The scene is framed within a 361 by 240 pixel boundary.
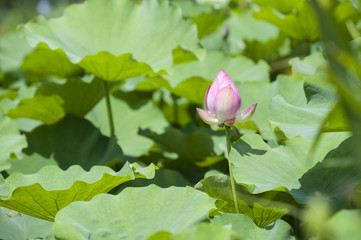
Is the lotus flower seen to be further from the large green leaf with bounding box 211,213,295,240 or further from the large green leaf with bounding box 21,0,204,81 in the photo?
the large green leaf with bounding box 21,0,204,81

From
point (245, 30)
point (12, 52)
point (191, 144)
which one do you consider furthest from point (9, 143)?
point (245, 30)

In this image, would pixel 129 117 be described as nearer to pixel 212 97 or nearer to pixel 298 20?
pixel 298 20

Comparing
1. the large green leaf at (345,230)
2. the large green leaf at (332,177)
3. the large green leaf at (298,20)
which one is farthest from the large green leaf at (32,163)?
the large green leaf at (345,230)

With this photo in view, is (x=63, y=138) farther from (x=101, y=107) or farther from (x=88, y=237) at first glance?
(x=88, y=237)

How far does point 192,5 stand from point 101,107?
765 mm

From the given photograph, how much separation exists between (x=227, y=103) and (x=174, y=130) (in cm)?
51

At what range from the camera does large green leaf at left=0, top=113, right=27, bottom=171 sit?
1257 millimetres

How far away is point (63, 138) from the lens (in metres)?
1.53

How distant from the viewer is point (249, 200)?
3.26 feet

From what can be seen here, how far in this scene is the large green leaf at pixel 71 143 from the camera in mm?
1454

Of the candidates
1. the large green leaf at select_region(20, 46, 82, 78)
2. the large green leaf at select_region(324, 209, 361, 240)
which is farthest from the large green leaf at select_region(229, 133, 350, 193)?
the large green leaf at select_region(20, 46, 82, 78)

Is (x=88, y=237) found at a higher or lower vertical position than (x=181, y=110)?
higher

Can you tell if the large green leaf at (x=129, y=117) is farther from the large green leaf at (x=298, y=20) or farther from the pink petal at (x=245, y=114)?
the pink petal at (x=245, y=114)

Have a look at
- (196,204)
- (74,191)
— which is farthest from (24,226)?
(196,204)
